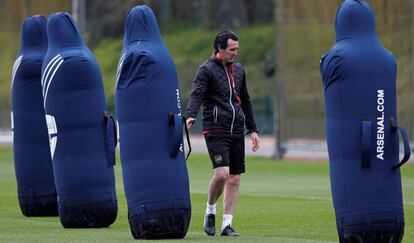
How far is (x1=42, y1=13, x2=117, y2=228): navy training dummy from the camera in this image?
14.9 m

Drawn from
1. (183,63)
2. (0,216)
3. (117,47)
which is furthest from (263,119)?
(0,216)

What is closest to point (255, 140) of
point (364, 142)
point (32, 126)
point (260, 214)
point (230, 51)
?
point (230, 51)

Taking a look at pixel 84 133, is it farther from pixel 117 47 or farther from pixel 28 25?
pixel 117 47

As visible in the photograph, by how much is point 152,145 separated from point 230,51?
154 cm

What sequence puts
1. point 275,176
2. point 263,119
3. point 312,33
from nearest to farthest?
point 275,176
point 312,33
point 263,119

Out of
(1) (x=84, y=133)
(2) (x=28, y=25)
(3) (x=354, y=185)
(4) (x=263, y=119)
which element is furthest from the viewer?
(4) (x=263, y=119)

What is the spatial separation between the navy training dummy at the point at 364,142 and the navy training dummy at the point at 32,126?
6.21m

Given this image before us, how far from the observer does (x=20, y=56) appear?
54.6 feet

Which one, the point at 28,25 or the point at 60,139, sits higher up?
the point at 28,25

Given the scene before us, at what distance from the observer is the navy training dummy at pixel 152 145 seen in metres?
13.1

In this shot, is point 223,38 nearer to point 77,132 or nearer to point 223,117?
point 223,117

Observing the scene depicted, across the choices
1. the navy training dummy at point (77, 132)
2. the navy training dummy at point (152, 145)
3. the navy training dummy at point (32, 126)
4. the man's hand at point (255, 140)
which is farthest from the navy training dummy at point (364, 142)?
the navy training dummy at point (32, 126)

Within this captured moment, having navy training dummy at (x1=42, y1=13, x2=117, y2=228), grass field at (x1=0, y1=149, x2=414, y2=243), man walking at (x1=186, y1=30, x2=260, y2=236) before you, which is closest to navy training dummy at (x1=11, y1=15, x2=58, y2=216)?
grass field at (x1=0, y1=149, x2=414, y2=243)

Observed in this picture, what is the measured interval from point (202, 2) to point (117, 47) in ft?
22.2
